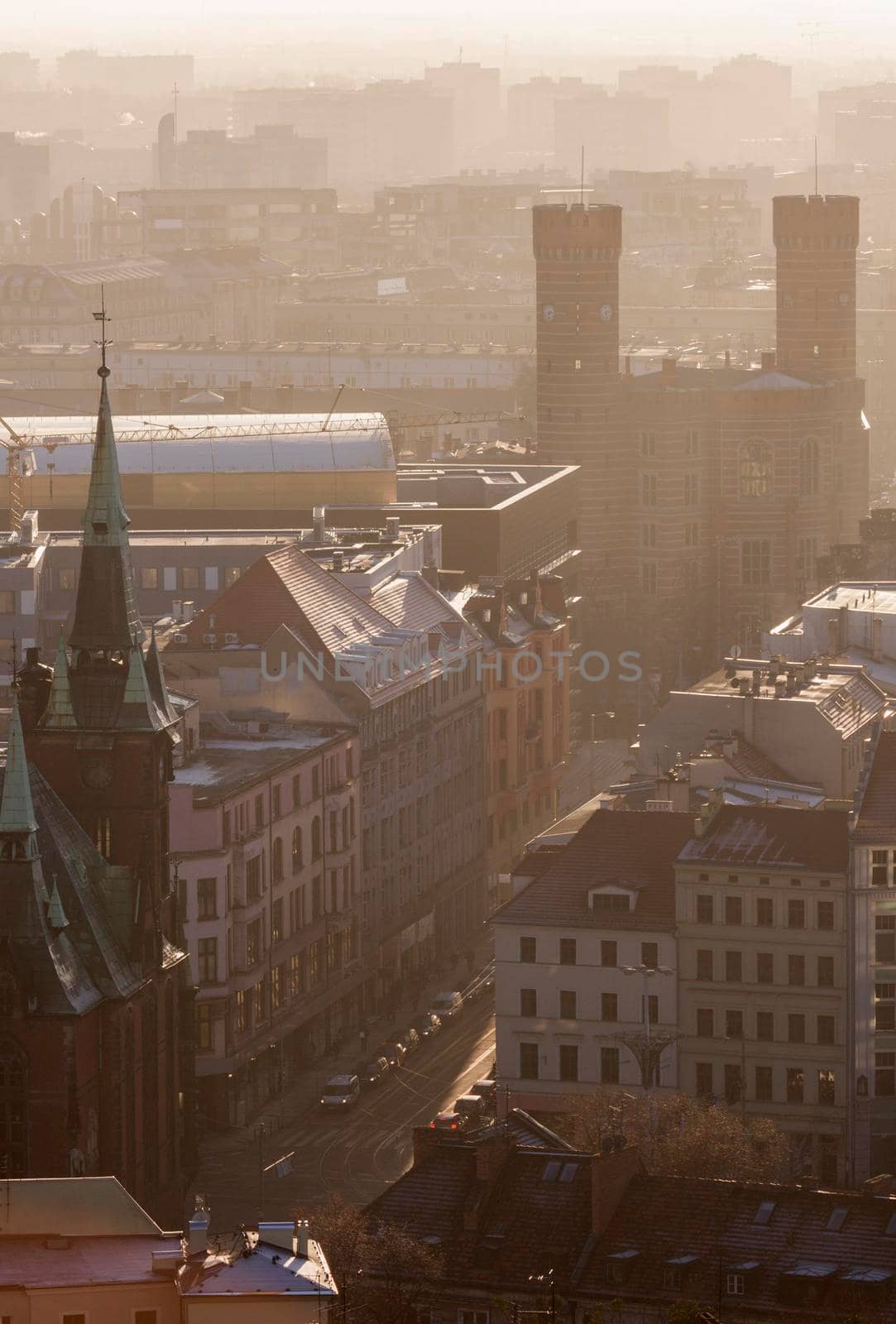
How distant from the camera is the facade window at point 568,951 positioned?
131000mm

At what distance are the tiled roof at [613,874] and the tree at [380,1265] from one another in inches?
1120

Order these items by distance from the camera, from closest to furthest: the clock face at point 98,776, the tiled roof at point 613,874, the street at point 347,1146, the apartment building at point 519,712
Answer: the clock face at point 98,776 < the street at point 347,1146 < the tiled roof at point 613,874 < the apartment building at point 519,712

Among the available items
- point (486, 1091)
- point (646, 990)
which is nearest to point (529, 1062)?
point (486, 1091)

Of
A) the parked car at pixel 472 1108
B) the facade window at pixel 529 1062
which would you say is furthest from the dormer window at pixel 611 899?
the parked car at pixel 472 1108

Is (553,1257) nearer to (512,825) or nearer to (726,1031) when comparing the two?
(726,1031)

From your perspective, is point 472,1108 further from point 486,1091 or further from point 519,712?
point 519,712

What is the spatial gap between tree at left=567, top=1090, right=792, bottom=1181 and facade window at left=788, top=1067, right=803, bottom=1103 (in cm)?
470

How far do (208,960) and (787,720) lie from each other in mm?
24623

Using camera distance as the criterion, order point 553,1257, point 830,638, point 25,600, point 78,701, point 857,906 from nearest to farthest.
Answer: point 553,1257
point 78,701
point 857,906
point 830,638
point 25,600

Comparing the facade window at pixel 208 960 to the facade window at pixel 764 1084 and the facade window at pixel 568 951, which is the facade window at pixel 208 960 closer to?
the facade window at pixel 568 951

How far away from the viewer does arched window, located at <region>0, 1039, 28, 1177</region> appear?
107m

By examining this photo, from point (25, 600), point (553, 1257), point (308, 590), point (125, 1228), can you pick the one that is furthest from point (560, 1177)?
point (25, 600)

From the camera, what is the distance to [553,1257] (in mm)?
103125

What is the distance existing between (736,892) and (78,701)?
26.1 m
